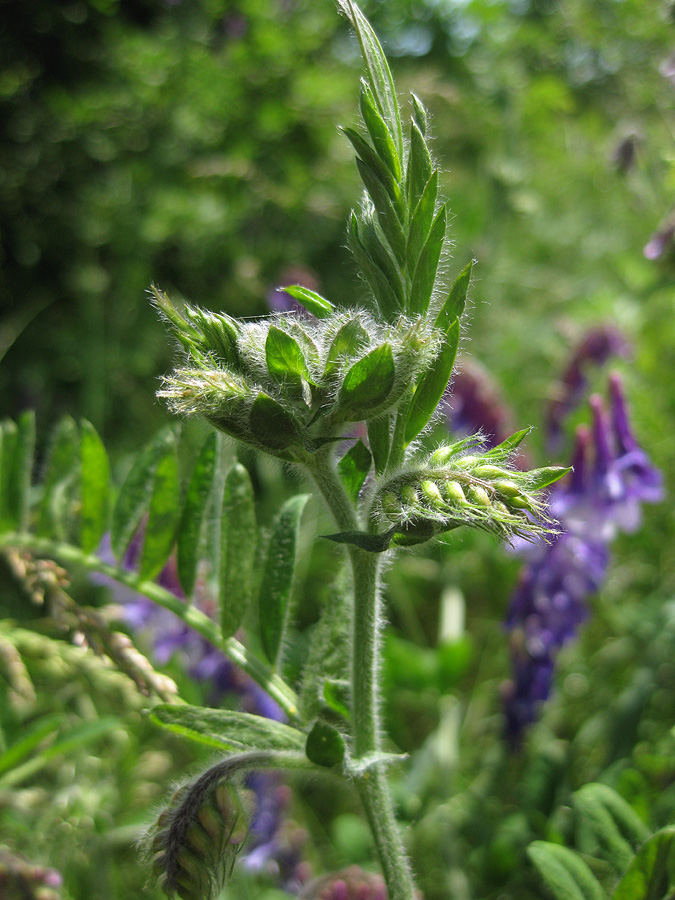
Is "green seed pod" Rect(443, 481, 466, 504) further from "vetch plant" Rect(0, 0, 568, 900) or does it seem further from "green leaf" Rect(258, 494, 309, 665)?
"green leaf" Rect(258, 494, 309, 665)

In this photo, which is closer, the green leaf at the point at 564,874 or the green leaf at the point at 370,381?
the green leaf at the point at 370,381

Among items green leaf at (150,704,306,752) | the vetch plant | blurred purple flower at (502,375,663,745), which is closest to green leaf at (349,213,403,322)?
the vetch plant

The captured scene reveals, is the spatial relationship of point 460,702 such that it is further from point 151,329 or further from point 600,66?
point 600,66

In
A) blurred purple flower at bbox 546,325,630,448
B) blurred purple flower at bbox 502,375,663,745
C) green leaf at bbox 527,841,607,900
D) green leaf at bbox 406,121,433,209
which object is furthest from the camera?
blurred purple flower at bbox 546,325,630,448

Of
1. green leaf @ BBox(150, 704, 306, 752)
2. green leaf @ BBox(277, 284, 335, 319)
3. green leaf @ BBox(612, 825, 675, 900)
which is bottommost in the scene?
green leaf @ BBox(612, 825, 675, 900)

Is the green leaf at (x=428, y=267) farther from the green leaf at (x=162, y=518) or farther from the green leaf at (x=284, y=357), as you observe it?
the green leaf at (x=162, y=518)

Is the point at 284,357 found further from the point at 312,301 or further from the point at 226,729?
the point at 226,729

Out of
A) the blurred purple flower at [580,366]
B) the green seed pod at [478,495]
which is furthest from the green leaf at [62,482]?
the blurred purple flower at [580,366]

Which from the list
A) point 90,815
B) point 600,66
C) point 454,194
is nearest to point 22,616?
point 90,815

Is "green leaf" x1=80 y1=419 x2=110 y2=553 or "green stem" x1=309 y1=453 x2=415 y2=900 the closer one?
"green stem" x1=309 y1=453 x2=415 y2=900
